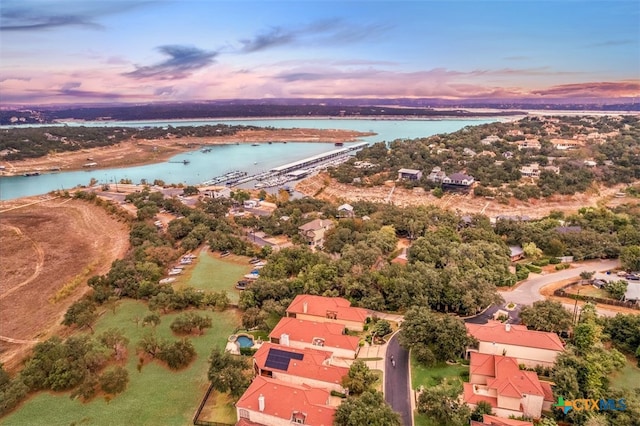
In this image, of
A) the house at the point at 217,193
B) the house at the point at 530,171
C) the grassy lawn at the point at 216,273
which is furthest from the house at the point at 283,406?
the house at the point at 530,171

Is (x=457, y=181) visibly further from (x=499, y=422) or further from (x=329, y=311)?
(x=499, y=422)

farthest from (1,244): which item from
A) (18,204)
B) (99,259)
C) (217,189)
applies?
(217,189)

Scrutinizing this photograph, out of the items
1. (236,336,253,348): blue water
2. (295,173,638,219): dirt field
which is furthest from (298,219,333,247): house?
(295,173,638,219): dirt field

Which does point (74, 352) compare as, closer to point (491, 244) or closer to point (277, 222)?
point (277, 222)

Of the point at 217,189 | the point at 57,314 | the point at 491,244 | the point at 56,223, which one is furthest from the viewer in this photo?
the point at 217,189

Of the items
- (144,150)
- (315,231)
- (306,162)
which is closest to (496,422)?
(315,231)

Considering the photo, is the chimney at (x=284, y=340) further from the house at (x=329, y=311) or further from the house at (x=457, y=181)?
the house at (x=457, y=181)
